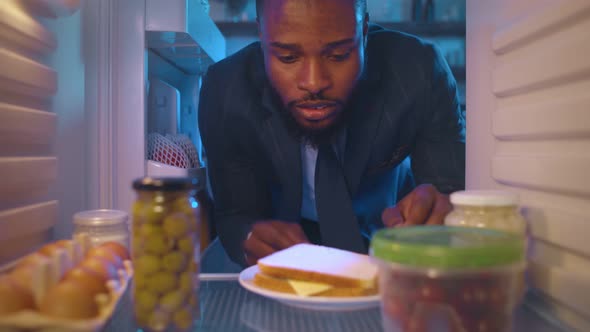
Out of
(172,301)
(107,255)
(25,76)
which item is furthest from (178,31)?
(172,301)

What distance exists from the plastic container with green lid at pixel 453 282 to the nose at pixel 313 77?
0.75m

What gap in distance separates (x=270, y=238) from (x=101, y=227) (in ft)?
1.67

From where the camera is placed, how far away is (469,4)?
→ 1.04m

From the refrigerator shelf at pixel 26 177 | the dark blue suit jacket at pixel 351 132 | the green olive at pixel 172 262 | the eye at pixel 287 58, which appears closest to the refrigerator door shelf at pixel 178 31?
the dark blue suit jacket at pixel 351 132

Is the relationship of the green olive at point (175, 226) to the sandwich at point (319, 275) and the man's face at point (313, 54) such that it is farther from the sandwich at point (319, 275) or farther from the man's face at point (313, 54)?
the man's face at point (313, 54)

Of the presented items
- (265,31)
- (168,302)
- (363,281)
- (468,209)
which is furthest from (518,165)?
(265,31)

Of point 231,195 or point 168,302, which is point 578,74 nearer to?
point 168,302

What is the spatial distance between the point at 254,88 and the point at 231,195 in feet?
1.16

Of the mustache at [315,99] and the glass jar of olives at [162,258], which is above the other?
the mustache at [315,99]

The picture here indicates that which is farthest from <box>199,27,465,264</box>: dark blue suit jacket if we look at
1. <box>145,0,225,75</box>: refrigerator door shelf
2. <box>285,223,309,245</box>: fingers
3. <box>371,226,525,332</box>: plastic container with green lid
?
<box>371,226,525,332</box>: plastic container with green lid

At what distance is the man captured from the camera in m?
1.26

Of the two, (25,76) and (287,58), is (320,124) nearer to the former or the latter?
(287,58)

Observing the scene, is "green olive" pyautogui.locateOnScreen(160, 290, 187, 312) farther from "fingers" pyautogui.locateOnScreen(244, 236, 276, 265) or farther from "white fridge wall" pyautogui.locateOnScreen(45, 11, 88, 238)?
"fingers" pyautogui.locateOnScreen(244, 236, 276, 265)

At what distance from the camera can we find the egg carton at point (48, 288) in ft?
1.65
